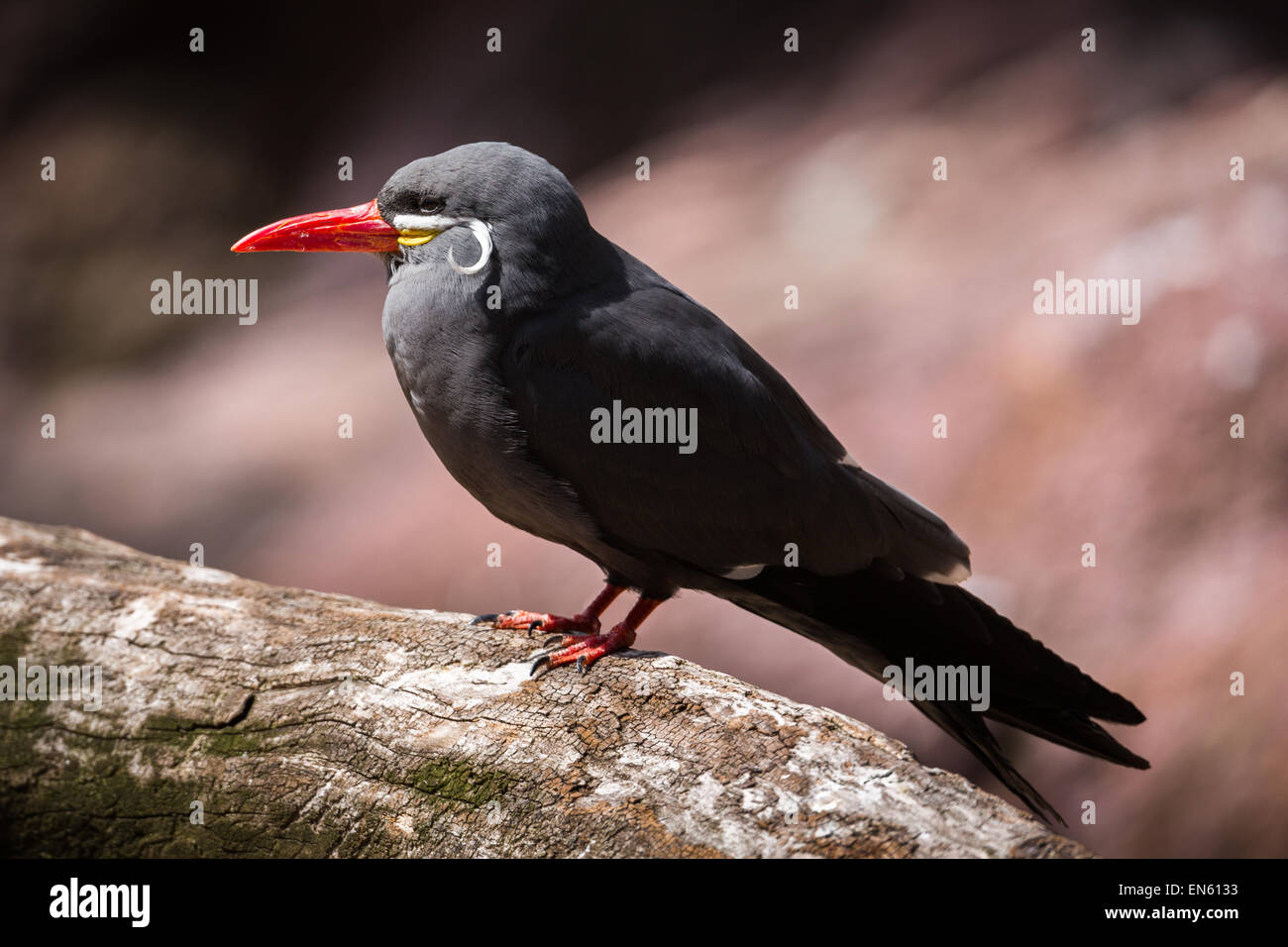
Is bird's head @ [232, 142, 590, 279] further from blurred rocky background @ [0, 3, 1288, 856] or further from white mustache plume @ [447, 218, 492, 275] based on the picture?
blurred rocky background @ [0, 3, 1288, 856]

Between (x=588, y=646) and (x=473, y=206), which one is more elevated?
(x=473, y=206)

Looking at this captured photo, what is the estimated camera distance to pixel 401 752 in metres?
2.18

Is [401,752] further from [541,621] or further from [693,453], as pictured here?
[693,453]

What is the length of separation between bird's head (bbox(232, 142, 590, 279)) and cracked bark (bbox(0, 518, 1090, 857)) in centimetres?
86

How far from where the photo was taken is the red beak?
2.52 meters

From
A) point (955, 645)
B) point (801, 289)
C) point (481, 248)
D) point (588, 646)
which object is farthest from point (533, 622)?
point (801, 289)

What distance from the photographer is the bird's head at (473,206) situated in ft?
7.79

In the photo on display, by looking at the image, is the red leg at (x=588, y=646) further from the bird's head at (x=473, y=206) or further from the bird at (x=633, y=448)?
the bird's head at (x=473, y=206)

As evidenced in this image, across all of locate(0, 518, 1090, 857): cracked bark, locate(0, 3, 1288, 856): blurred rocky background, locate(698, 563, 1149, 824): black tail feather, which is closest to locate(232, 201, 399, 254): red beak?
locate(0, 518, 1090, 857): cracked bark

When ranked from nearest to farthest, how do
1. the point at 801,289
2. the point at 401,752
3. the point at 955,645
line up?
the point at 401,752, the point at 955,645, the point at 801,289

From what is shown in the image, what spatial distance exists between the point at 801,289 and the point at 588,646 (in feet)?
10.2

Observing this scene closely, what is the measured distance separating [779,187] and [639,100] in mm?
1056

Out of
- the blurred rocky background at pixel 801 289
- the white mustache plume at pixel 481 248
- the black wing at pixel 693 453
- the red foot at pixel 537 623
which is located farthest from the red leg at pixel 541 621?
the blurred rocky background at pixel 801 289
